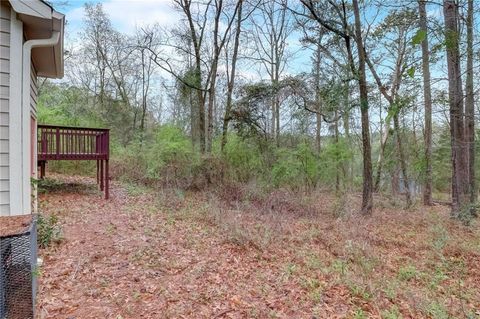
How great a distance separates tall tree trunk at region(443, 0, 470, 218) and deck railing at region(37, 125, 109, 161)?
8660 mm

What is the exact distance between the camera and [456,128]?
840 centimetres

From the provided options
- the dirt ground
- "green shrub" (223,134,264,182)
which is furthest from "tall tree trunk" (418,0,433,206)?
"green shrub" (223,134,264,182)

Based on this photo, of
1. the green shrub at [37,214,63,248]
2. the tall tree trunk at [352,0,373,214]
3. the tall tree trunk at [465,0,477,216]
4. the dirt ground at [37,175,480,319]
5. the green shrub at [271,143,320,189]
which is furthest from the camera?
the green shrub at [271,143,320,189]

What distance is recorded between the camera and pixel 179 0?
12875 millimetres

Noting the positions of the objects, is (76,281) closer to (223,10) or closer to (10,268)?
(10,268)

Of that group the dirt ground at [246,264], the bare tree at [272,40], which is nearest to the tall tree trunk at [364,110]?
the dirt ground at [246,264]

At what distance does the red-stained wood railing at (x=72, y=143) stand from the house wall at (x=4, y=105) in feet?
14.6

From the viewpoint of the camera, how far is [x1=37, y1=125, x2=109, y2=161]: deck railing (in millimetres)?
7781

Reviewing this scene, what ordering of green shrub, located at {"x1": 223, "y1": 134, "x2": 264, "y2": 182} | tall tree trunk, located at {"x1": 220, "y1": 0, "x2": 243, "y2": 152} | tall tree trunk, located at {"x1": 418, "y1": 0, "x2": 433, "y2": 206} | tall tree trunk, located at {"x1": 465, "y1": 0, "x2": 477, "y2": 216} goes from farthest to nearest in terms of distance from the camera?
1. tall tree trunk, located at {"x1": 220, "y1": 0, "x2": 243, "y2": 152}
2. green shrub, located at {"x1": 223, "y1": 134, "x2": 264, "y2": 182}
3. tall tree trunk, located at {"x1": 418, "y1": 0, "x2": 433, "y2": 206}
4. tall tree trunk, located at {"x1": 465, "y1": 0, "x2": 477, "y2": 216}

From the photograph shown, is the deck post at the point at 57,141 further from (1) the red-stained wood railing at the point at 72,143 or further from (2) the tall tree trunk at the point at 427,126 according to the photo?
(2) the tall tree trunk at the point at 427,126

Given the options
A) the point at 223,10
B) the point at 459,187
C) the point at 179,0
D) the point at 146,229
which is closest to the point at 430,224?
the point at 459,187

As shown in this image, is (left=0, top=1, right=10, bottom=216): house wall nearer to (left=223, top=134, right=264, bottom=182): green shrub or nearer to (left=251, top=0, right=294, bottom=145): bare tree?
(left=223, top=134, right=264, bottom=182): green shrub

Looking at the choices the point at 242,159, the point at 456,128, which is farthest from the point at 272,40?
the point at 456,128

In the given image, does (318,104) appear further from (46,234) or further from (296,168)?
(46,234)
